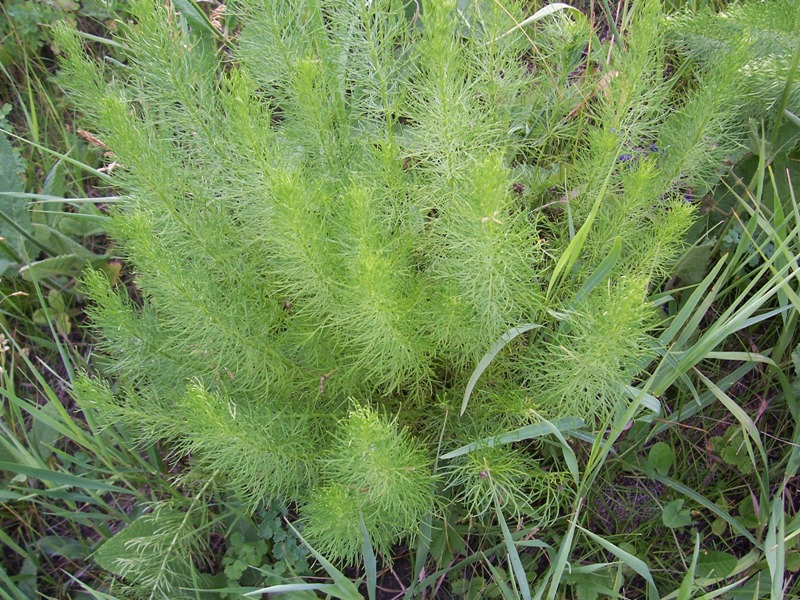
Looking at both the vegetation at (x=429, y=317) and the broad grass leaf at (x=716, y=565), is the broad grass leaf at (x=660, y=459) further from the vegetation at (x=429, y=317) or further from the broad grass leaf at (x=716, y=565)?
the broad grass leaf at (x=716, y=565)

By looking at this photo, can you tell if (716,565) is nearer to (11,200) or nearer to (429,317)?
(429,317)

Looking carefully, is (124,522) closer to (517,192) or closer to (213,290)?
(213,290)

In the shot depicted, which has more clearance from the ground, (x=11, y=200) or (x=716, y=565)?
(x=11, y=200)

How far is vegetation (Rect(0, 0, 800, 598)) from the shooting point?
52.9 inches

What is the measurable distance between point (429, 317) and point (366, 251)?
364 millimetres

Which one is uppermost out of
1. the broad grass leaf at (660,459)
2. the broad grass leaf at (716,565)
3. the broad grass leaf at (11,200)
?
the broad grass leaf at (11,200)

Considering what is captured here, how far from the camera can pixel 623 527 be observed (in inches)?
70.2

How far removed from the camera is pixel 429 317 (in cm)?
147

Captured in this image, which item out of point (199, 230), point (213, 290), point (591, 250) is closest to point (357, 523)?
point (213, 290)

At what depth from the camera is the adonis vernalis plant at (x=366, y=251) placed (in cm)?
130

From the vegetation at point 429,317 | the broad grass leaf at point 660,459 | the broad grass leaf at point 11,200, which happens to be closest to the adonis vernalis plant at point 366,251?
the vegetation at point 429,317

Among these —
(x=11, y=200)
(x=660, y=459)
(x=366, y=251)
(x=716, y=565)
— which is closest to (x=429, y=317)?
(x=366, y=251)

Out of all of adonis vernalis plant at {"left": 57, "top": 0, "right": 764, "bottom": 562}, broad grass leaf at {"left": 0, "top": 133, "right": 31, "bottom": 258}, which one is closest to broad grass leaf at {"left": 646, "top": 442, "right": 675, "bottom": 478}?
adonis vernalis plant at {"left": 57, "top": 0, "right": 764, "bottom": 562}

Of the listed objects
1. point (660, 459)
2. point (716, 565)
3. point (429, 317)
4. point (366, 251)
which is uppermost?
point (366, 251)
